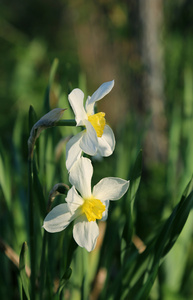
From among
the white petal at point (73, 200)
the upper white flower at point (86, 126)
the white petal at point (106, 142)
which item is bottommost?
the white petal at point (73, 200)

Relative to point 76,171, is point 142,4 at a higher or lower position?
higher

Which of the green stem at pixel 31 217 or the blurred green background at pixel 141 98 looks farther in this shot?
the blurred green background at pixel 141 98

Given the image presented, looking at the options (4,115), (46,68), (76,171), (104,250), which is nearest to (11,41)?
(4,115)

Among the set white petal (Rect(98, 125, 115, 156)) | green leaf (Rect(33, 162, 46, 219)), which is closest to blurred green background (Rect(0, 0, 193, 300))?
green leaf (Rect(33, 162, 46, 219))

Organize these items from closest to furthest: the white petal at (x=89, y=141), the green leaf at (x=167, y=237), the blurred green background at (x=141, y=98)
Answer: the white petal at (x=89, y=141), the green leaf at (x=167, y=237), the blurred green background at (x=141, y=98)

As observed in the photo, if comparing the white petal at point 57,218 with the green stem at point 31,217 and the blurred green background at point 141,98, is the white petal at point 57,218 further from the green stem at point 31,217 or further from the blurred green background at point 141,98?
the blurred green background at point 141,98

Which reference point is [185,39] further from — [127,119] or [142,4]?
[127,119]

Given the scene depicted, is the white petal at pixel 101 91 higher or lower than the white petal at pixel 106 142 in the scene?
higher

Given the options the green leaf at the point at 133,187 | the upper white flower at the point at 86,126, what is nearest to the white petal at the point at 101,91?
the upper white flower at the point at 86,126
